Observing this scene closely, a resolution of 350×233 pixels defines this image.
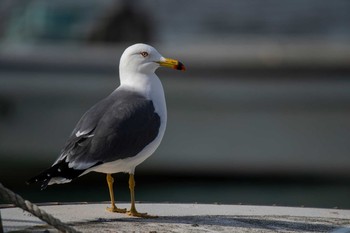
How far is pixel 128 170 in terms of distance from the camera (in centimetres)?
567

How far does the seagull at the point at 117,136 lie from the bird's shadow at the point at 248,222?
170 mm

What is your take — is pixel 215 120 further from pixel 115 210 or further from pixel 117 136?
pixel 117 136

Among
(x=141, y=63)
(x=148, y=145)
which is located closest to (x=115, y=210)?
(x=148, y=145)

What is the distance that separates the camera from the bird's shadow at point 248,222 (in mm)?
5402

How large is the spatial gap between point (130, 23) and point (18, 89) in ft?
Answer: 6.51

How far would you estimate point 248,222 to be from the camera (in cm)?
555

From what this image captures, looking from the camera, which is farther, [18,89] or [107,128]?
[18,89]

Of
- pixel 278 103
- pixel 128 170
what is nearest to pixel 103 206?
pixel 128 170

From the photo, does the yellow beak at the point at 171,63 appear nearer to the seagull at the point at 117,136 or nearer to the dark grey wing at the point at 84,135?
the seagull at the point at 117,136

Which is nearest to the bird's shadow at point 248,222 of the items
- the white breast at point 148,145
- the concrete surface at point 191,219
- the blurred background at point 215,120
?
the concrete surface at point 191,219

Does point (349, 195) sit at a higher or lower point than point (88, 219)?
higher

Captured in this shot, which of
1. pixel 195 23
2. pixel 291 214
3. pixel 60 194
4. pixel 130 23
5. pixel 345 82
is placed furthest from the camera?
pixel 195 23

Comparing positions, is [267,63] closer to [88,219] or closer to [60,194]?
[60,194]

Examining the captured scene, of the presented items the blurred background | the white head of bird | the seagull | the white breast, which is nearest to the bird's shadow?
the seagull
